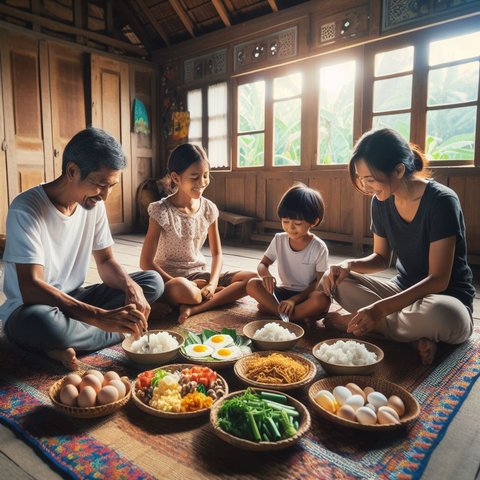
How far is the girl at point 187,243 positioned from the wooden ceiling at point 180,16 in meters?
4.21

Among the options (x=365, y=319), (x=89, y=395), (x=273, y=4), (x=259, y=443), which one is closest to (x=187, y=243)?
(x=365, y=319)

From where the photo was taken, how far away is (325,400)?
141cm

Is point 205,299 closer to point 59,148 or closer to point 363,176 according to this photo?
point 363,176

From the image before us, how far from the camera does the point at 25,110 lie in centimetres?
602

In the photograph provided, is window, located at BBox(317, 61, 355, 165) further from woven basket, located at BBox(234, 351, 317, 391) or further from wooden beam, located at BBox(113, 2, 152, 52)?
woven basket, located at BBox(234, 351, 317, 391)

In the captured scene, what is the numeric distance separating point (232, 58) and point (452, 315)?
570cm

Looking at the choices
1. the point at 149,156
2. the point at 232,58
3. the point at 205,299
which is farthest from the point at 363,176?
the point at 149,156

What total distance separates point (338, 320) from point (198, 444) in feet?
4.07

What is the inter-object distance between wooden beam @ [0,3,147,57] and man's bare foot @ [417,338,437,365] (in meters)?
6.67

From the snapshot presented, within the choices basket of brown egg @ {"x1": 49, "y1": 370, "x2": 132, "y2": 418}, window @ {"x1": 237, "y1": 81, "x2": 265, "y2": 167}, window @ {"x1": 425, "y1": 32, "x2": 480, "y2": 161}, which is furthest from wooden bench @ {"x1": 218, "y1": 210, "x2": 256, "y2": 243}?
basket of brown egg @ {"x1": 49, "y1": 370, "x2": 132, "y2": 418}

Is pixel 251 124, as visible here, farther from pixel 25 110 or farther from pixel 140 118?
pixel 25 110

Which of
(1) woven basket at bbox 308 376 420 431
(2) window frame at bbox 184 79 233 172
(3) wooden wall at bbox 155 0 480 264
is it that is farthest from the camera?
(2) window frame at bbox 184 79 233 172

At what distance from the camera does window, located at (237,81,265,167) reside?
630 cm

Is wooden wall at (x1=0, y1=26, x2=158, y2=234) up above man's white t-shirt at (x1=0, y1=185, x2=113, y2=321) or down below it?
above
